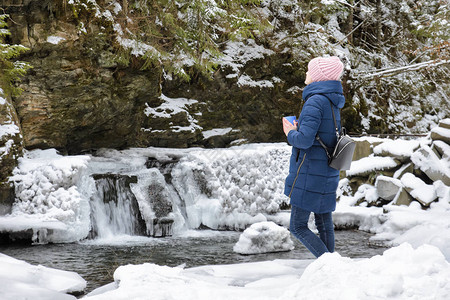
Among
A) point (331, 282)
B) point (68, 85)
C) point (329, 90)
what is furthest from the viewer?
point (68, 85)

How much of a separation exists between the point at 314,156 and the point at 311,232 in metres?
0.67

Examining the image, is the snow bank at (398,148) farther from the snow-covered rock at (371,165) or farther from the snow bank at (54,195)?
the snow bank at (54,195)

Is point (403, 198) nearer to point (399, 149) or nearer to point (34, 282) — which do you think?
point (399, 149)

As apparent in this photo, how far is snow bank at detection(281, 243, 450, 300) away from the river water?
2.98 m

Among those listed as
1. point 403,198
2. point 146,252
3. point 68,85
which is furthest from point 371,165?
point 68,85

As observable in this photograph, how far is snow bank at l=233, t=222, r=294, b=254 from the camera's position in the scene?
235 inches

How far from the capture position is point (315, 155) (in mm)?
3242

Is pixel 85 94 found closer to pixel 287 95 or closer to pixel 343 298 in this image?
pixel 287 95

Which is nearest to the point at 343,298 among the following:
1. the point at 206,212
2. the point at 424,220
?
the point at 424,220

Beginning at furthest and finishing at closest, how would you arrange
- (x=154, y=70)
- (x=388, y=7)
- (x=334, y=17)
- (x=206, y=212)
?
(x=388, y=7) → (x=334, y=17) → (x=154, y=70) → (x=206, y=212)

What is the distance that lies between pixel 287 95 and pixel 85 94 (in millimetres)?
7423

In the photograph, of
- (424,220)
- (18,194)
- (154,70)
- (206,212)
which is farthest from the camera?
(154,70)

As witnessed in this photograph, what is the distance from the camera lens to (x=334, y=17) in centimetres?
1728

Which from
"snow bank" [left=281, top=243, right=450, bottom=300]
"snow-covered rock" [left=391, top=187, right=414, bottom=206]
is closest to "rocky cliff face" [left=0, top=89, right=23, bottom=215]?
"snow bank" [left=281, top=243, right=450, bottom=300]
